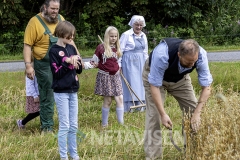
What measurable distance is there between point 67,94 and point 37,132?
5.23ft

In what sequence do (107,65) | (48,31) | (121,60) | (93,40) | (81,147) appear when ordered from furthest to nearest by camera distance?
(93,40) → (121,60) → (107,65) → (48,31) → (81,147)

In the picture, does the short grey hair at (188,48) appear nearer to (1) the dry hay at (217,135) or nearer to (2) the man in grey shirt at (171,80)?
(2) the man in grey shirt at (171,80)

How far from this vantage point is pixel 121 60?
7996 millimetres

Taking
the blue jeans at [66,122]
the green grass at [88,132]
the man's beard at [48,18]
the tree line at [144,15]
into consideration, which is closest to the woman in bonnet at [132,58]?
the green grass at [88,132]

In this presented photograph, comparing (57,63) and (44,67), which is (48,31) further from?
(57,63)

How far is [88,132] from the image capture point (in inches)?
228

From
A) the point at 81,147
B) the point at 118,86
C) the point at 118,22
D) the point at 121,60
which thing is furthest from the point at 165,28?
the point at 81,147

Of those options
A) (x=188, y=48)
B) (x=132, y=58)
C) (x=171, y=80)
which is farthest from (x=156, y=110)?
(x=132, y=58)

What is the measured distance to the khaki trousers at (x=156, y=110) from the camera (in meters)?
4.78

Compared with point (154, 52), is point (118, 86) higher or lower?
lower

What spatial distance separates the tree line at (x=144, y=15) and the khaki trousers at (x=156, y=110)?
11686 millimetres

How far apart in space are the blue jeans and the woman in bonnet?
308 centimetres

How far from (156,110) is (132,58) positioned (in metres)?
3.25

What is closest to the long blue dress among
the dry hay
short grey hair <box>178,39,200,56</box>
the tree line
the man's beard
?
the man's beard
